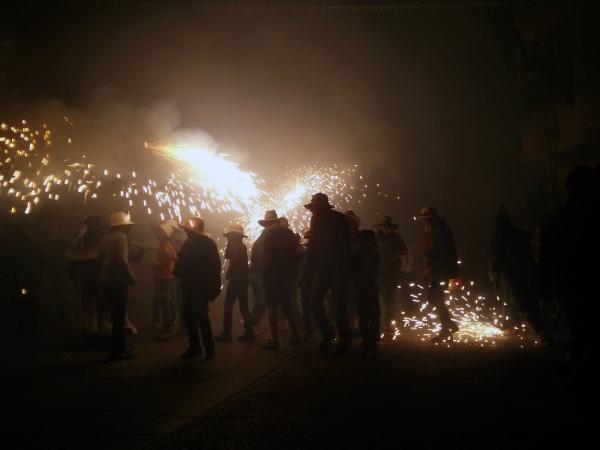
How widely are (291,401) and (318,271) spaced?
2.83 meters

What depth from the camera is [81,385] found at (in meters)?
5.20

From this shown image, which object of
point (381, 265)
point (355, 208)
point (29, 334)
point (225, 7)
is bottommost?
point (29, 334)

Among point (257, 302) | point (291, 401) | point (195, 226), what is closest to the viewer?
point (291, 401)

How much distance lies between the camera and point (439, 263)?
776 centimetres

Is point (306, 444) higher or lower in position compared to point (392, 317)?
lower

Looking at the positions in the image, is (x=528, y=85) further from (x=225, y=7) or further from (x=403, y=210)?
(x=225, y=7)

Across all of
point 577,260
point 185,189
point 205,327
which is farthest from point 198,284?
point 185,189

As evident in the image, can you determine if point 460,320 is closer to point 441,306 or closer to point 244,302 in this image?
point 441,306

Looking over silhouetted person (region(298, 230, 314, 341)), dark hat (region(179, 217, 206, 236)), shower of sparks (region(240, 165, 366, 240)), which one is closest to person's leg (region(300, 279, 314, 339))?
silhouetted person (region(298, 230, 314, 341))

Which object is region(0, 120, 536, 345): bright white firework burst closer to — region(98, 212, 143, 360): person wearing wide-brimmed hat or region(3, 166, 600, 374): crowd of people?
region(3, 166, 600, 374): crowd of people

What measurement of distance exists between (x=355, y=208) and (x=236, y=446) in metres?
21.0

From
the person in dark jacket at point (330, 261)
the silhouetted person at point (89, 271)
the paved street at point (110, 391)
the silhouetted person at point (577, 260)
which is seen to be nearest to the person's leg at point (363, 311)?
the person in dark jacket at point (330, 261)

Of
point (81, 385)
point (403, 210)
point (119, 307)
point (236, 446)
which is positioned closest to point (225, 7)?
point (119, 307)

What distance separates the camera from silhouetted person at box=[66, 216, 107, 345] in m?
8.00
